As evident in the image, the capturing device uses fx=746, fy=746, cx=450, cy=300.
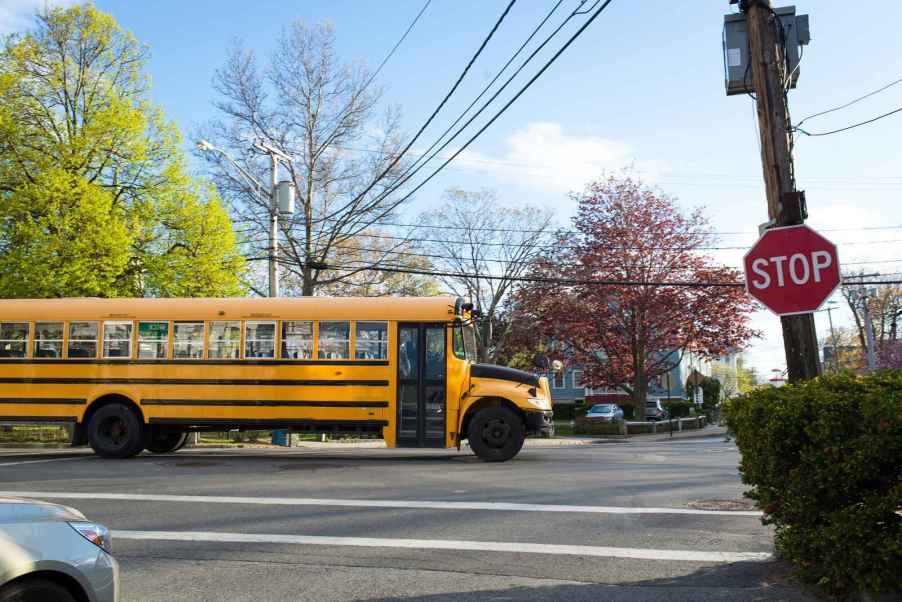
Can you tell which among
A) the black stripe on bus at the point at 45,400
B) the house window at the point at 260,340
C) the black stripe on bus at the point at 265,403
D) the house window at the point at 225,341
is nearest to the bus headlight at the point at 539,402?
the black stripe on bus at the point at 265,403

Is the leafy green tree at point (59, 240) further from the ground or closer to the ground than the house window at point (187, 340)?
further from the ground

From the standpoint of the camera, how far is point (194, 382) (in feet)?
46.3

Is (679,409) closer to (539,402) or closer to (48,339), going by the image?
(539,402)

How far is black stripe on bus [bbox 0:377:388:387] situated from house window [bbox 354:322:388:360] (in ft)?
1.58

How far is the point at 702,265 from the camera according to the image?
34594mm

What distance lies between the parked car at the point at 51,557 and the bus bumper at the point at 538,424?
9921 mm

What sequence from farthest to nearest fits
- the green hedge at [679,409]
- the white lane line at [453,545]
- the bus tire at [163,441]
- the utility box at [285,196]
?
the green hedge at [679,409], the utility box at [285,196], the bus tire at [163,441], the white lane line at [453,545]

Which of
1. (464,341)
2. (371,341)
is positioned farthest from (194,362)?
(464,341)

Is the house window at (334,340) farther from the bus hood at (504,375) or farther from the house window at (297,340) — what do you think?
the bus hood at (504,375)

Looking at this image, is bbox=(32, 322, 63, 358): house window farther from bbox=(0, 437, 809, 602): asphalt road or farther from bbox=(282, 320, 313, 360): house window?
bbox=(282, 320, 313, 360): house window

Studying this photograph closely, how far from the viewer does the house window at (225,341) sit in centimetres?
1412

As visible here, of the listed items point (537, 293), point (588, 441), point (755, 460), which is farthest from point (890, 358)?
point (755, 460)

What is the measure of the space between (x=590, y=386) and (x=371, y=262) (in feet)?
41.7

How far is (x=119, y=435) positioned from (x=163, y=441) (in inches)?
55.3
